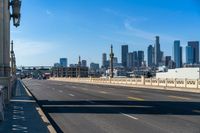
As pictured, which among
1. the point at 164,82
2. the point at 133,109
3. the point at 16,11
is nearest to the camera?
the point at 133,109

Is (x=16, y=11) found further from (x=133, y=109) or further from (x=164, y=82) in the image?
(x=164, y=82)

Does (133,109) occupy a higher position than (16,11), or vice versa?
(16,11)

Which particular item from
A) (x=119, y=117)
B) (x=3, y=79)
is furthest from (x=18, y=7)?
(x=119, y=117)

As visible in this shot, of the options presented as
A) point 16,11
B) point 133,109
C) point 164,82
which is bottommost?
point 133,109

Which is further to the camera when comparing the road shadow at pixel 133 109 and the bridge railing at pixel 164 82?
the bridge railing at pixel 164 82

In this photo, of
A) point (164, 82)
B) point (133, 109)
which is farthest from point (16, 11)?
point (164, 82)

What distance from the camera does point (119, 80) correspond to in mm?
88188

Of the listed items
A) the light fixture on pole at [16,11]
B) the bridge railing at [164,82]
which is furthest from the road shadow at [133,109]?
the bridge railing at [164,82]

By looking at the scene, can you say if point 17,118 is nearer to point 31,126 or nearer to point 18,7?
point 31,126

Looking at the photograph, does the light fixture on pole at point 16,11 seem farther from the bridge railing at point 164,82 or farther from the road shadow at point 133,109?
the bridge railing at point 164,82

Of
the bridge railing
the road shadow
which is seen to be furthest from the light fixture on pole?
the bridge railing

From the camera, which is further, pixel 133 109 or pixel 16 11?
pixel 16 11

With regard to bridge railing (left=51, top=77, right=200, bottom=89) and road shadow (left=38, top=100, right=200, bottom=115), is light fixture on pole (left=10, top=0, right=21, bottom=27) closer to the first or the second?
road shadow (left=38, top=100, right=200, bottom=115)

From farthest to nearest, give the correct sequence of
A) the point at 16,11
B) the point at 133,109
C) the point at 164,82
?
the point at 164,82
the point at 16,11
the point at 133,109
